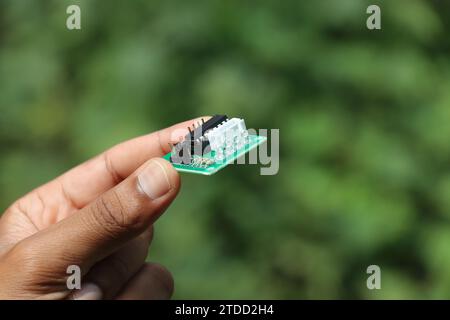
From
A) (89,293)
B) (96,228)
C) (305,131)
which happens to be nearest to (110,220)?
(96,228)

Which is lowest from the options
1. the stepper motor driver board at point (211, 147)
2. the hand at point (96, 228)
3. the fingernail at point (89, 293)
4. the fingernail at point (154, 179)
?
the fingernail at point (89, 293)

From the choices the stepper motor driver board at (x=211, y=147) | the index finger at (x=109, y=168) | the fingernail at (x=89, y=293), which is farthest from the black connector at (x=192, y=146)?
the fingernail at (x=89, y=293)

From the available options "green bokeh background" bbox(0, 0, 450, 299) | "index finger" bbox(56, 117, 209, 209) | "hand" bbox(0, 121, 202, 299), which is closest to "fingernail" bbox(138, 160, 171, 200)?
"hand" bbox(0, 121, 202, 299)

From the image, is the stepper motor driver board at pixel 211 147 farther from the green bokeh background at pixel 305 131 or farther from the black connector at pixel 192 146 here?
the green bokeh background at pixel 305 131

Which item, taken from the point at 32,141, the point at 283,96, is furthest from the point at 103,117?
the point at 283,96

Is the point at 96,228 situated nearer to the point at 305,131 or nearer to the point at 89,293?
the point at 89,293

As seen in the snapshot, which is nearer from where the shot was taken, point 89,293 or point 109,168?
point 89,293
